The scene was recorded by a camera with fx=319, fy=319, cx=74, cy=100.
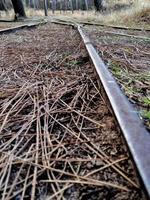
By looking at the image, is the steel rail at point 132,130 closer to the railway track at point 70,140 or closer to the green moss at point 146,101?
the railway track at point 70,140

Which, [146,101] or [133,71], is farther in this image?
[133,71]

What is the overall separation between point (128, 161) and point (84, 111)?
663 millimetres

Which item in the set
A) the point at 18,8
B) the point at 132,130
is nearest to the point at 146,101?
the point at 132,130

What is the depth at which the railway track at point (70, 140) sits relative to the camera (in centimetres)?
121

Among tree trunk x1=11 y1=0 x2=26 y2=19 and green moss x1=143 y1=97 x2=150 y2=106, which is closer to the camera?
green moss x1=143 y1=97 x2=150 y2=106

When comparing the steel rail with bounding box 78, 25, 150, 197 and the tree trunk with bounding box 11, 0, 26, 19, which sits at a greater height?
the steel rail with bounding box 78, 25, 150, 197

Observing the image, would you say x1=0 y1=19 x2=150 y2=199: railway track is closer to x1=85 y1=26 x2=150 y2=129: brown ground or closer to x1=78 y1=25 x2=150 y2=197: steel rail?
x1=78 y1=25 x2=150 y2=197: steel rail

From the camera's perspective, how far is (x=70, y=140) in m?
1.61

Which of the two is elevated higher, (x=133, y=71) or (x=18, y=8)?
(x=133, y=71)

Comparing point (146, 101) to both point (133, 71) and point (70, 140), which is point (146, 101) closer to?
point (70, 140)

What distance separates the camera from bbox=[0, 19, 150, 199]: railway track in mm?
1214

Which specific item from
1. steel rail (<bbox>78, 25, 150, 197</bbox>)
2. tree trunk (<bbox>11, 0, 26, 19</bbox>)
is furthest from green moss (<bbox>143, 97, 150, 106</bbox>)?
tree trunk (<bbox>11, 0, 26, 19</bbox>)

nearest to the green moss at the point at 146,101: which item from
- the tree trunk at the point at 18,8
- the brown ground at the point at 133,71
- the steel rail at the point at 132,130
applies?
the brown ground at the point at 133,71

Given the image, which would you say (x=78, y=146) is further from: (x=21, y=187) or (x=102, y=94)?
(x=102, y=94)
